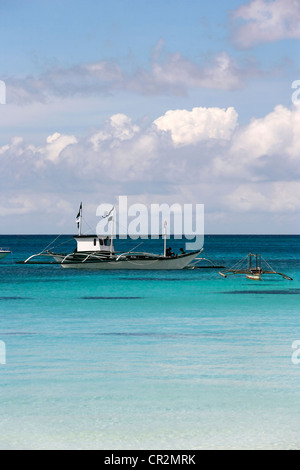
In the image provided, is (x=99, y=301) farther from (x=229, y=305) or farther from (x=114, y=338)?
(x=114, y=338)

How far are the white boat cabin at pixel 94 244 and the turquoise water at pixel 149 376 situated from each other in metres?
32.4

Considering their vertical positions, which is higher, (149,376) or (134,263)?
(134,263)

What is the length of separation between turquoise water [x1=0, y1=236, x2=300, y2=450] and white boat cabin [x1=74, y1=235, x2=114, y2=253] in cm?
3244

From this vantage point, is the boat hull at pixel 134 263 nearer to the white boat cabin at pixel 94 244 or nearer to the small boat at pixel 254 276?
the white boat cabin at pixel 94 244

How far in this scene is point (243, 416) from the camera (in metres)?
14.9

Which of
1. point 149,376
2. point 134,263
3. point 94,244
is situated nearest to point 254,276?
point 134,263

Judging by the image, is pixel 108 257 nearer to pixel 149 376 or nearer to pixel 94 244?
pixel 94 244

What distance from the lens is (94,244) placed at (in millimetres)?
71750

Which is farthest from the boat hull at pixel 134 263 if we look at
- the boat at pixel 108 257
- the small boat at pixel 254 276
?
the small boat at pixel 254 276

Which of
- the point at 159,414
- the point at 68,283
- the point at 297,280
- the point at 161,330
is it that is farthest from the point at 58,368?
the point at 297,280

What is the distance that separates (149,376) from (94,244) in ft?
175

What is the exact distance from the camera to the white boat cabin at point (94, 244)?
71125 mm

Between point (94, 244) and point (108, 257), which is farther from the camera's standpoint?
point (108, 257)

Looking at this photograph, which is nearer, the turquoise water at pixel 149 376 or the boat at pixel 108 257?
the turquoise water at pixel 149 376
